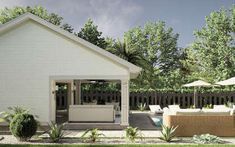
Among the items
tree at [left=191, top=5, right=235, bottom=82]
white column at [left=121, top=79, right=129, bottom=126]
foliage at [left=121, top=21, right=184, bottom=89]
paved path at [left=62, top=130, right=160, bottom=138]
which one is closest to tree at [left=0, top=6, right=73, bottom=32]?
foliage at [left=121, top=21, right=184, bottom=89]

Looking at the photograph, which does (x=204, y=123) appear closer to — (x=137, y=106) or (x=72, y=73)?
(x=72, y=73)

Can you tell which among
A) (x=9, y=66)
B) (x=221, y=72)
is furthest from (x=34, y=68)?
(x=221, y=72)

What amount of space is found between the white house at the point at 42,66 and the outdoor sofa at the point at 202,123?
366cm

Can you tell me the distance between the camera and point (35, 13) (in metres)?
55.6

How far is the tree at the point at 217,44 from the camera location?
150 ft

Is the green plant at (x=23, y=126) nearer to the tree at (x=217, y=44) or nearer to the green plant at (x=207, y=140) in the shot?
the green plant at (x=207, y=140)

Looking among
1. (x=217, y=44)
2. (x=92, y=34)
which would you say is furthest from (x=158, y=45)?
(x=92, y=34)

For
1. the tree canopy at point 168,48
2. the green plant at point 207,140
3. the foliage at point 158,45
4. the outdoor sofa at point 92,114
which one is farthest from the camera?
the foliage at point 158,45

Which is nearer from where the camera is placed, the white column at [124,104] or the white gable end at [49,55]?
the white column at [124,104]

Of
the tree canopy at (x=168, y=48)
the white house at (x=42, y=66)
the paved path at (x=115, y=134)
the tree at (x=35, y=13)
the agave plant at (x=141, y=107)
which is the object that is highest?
the tree at (x=35, y=13)

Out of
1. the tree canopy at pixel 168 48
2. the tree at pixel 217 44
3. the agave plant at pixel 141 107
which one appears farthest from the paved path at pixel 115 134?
the tree at pixel 217 44

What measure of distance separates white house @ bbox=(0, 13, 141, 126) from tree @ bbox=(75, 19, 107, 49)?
24.6m

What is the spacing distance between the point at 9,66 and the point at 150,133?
8363mm

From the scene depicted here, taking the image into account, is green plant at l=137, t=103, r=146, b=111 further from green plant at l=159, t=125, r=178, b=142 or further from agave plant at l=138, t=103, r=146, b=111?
green plant at l=159, t=125, r=178, b=142
